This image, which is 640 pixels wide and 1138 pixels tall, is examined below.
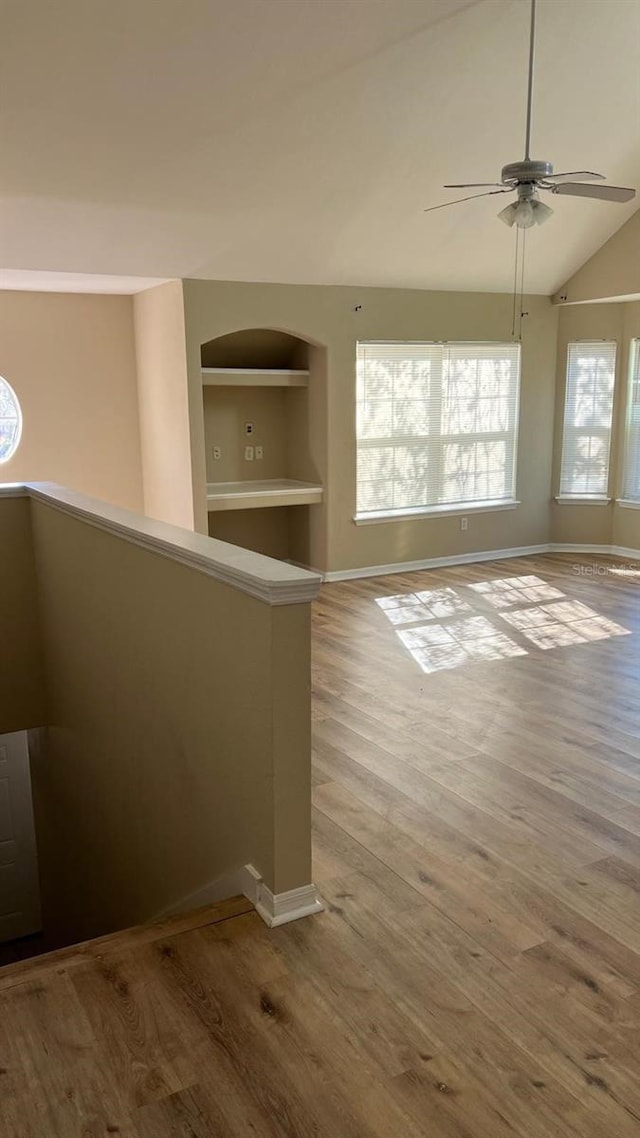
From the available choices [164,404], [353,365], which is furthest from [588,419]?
[164,404]

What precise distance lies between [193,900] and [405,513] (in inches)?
196

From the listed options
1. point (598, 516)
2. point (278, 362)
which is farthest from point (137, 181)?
point (598, 516)

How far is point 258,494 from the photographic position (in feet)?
22.4

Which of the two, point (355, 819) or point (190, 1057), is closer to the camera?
point (190, 1057)

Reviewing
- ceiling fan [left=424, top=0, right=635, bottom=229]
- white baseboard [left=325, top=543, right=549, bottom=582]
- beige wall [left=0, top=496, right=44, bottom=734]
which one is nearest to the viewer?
ceiling fan [left=424, top=0, right=635, bottom=229]

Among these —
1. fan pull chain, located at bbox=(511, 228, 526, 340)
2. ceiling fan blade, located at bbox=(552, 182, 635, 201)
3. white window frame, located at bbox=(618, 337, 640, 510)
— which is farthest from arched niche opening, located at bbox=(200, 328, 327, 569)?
ceiling fan blade, located at bbox=(552, 182, 635, 201)

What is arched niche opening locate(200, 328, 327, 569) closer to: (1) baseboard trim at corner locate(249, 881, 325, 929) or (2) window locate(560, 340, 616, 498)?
(2) window locate(560, 340, 616, 498)

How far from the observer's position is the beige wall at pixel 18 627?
4.96 m

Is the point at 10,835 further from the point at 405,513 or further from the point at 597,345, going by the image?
the point at 597,345

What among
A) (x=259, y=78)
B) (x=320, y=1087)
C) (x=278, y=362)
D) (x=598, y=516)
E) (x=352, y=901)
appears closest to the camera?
(x=320, y=1087)

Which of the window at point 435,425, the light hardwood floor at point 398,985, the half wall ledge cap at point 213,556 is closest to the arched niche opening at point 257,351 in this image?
the window at point 435,425

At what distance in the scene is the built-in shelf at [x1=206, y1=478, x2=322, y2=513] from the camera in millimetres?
6750

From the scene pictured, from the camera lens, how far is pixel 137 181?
194 inches

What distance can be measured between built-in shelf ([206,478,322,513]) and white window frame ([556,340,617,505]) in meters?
2.72
